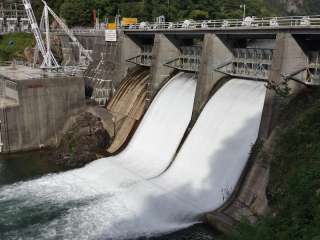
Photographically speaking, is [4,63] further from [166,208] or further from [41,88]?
[166,208]

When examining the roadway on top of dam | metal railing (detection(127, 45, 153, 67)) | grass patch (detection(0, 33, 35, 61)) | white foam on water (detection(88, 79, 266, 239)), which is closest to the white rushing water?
white foam on water (detection(88, 79, 266, 239))

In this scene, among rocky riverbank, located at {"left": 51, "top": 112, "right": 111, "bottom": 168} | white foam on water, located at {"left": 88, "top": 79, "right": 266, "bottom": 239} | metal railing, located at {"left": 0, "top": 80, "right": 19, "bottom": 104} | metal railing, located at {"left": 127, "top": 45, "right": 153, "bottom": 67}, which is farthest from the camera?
metal railing, located at {"left": 127, "top": 45, "right": 153, "bottom": 67}

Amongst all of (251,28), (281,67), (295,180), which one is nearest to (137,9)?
(251,28)

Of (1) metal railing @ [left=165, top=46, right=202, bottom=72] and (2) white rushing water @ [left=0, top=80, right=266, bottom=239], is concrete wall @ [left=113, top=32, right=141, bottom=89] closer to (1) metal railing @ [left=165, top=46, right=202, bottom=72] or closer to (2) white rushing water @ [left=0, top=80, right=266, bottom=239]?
(1) metal railing @ [left=165, top=46, right=202, bottom=72]

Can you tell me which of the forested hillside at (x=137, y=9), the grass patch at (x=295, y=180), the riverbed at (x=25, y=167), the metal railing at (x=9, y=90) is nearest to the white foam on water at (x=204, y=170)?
the grass patch at (x=295, y=180)

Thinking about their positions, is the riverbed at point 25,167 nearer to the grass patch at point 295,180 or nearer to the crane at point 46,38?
the crane at point 46,38

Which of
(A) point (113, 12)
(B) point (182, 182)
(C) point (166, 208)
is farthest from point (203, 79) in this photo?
(A) point (113, 12)
